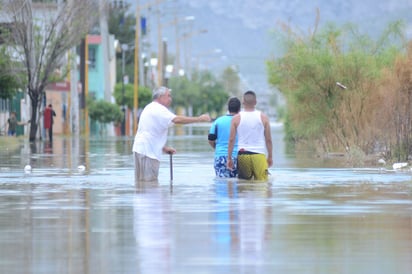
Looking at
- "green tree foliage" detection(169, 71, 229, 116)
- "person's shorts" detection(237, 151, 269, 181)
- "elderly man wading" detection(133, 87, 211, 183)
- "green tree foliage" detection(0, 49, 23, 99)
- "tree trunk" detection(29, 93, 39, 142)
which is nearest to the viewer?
"person's shorts" detection(237, 151, 269, 181)

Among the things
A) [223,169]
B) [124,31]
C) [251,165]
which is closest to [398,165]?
[223,169]

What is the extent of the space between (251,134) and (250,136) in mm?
39

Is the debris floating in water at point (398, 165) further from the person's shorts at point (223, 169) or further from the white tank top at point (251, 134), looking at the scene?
the white tank top at point (251, 134)

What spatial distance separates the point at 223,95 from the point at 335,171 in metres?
153

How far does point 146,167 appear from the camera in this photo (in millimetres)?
22734

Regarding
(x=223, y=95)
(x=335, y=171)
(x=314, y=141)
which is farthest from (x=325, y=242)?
(x=223, y=95)

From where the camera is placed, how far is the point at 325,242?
13336mm

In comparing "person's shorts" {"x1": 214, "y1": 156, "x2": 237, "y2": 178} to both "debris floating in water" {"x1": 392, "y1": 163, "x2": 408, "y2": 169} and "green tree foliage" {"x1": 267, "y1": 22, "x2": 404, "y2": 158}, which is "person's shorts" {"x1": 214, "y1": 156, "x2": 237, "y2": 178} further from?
"green tree foliage" {"x1": 267, "y1": 22, "x2": 404, "y2": 158}

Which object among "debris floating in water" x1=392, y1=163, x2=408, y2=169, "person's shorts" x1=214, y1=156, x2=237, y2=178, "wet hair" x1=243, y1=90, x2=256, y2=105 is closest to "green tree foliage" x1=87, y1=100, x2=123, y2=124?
"debris floating in water" x1=392, y1=163, x2=408, y2=169

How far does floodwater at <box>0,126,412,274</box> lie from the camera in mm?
11891

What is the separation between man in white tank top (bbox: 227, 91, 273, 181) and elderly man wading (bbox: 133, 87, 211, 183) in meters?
0.79

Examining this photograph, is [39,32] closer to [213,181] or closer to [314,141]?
[314,141]

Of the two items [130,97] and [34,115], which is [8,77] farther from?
[130,97]

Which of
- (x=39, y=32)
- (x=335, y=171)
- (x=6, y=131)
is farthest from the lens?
(x=6, y=131)
